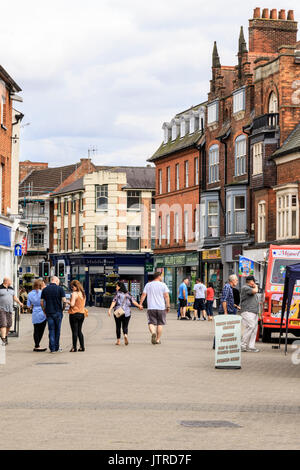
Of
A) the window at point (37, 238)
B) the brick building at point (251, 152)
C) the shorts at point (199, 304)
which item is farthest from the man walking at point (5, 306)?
the window at point (37, 238)

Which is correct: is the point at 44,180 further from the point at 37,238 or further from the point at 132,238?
the point at 132,238

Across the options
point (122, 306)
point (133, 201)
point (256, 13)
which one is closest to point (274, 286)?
point (122, 306)

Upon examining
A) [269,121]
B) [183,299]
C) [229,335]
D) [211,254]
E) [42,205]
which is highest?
[269,121]

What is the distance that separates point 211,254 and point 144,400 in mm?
47039

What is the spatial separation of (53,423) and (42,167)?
99.1 m

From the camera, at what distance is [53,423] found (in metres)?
10.9

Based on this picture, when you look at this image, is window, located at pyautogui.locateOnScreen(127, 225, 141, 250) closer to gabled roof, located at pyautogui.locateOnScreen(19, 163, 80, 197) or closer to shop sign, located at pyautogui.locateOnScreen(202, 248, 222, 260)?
gabled roof, located at pyautogui.locateOnScreen(19, 163, 80, 197)

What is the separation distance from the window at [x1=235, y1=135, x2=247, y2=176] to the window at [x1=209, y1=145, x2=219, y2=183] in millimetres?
3911

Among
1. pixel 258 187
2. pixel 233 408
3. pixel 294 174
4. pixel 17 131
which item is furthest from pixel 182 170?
pixel 233 408

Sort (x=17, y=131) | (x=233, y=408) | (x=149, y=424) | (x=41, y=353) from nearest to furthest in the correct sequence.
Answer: (x=149, y=424) < (x=233, y=408) < (x=41, y=353) < (x=17, y=131)

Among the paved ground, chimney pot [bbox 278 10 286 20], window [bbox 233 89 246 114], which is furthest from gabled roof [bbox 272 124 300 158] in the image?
the paved ground

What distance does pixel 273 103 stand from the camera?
5169 cm

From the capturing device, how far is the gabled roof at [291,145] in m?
47.2
